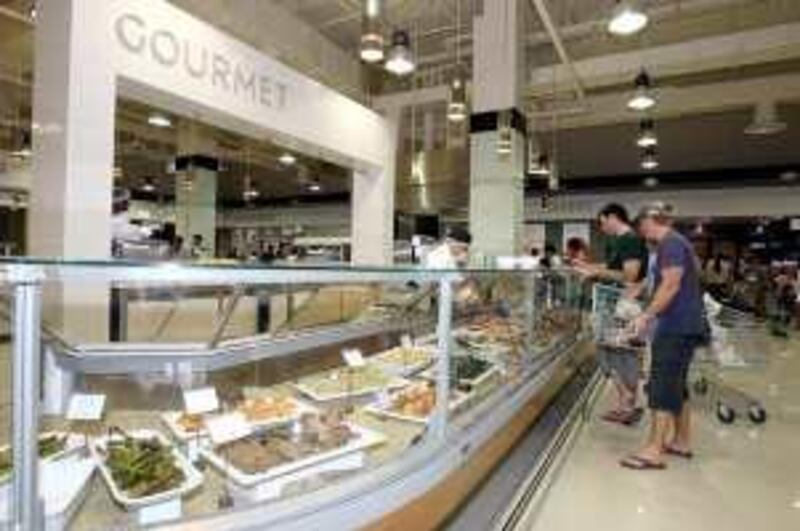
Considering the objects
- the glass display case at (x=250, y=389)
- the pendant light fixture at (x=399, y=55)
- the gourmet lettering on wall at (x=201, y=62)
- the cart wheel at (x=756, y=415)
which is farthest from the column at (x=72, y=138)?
the cart wheel at (x=756, y=415)

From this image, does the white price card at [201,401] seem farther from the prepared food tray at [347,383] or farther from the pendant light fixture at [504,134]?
the pendant light fixture at [504,134]

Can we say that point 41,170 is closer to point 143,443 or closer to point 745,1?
point 143,443

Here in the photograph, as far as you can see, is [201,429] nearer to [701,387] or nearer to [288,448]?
[288,448]

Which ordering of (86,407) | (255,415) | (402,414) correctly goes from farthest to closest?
(402,414) → (255,415) → (86,407)

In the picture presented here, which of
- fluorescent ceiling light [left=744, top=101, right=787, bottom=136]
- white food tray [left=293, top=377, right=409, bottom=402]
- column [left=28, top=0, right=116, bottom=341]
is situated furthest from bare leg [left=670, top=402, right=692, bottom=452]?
fluorescent ceiling light [left=744, top=101, right=787, bottom=136]

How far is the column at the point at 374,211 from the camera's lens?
32.0ft

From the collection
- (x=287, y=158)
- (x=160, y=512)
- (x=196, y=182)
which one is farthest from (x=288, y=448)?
(x=287, y=158)

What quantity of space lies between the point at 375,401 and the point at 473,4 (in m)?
6.97

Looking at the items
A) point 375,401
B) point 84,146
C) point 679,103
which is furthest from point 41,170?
point 679,103

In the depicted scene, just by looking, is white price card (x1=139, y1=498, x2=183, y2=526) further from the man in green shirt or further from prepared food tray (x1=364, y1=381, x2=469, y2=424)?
the man in green shirt

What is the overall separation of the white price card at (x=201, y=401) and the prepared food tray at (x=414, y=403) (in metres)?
0.81

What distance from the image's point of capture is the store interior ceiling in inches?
305

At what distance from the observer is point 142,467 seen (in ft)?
6.56

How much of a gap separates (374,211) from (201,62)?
436 centimetres
